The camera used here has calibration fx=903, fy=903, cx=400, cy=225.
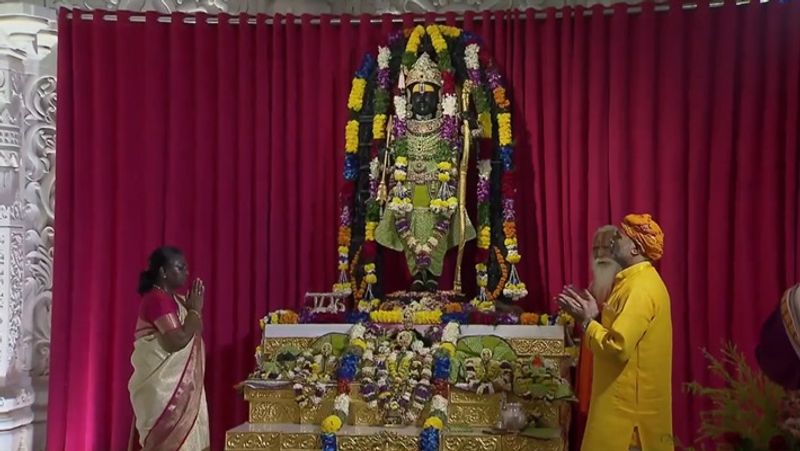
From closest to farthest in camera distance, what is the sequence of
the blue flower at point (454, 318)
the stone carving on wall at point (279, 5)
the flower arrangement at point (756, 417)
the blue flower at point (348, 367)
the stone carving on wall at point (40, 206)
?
the flower arrangement at point (756, 417)
the blue flower at point (348, 367)
the blue flower at point (454, 318)
the stone carving on wall at point (40, 206)
the stone carving on wall at point (279, 5)

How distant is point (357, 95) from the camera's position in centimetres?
578

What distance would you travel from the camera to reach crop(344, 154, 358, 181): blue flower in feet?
18.8

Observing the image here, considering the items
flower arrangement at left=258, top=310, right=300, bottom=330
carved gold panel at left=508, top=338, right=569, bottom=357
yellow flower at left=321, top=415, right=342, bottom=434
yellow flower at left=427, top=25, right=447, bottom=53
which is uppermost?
yellow flower at left=427, top=25, right=447, bottom=53

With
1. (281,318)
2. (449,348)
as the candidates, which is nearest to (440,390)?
(449,348)

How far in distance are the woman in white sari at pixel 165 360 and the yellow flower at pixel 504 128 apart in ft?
6.91

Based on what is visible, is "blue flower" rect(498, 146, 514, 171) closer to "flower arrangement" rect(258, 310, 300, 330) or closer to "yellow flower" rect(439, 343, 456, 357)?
"yellow flower" rect(439, 343, 456, 357)

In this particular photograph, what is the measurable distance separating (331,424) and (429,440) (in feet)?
1.65

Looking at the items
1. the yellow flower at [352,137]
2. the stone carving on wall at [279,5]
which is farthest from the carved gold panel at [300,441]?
the stone carving on wall at [279,5]

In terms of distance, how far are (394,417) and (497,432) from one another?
1.79 ft

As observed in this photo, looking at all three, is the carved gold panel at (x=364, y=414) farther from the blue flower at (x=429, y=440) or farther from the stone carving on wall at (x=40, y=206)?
the stone carving on wall at (x=40, y=206)

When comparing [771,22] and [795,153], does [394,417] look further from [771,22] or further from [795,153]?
[771,22]

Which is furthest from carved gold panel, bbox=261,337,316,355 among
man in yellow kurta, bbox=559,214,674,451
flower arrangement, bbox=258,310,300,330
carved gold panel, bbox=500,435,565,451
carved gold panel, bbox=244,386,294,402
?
man in yellow kurta, bbox=559,214,674,451

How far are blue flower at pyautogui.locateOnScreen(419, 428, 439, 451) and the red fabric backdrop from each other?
1646 millimetres

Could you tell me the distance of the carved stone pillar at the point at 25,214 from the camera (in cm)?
582
